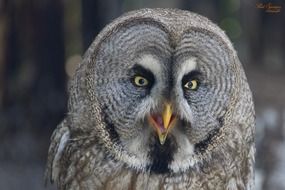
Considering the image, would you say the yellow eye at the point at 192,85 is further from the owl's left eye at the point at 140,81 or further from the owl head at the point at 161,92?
the owl's left eye at the point at 140,81

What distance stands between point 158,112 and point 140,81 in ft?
0.40

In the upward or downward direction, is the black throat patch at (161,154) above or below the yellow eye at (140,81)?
below

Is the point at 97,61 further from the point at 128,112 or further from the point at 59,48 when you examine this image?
the point at 59,48

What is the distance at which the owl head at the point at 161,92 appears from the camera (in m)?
3.25

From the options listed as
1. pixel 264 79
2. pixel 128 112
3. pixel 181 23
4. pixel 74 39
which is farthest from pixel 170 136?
pixel 264 79

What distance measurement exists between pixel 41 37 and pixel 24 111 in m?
0.54

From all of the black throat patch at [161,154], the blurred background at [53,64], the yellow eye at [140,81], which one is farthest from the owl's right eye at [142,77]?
the blurred background at [53,64]

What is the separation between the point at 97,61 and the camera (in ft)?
11.2

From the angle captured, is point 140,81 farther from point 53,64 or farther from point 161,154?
point 53,64

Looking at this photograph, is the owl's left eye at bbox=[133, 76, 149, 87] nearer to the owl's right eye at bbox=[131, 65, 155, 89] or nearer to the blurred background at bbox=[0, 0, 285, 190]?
the owl's right eye at bbox=[131, 65, 155, 89]

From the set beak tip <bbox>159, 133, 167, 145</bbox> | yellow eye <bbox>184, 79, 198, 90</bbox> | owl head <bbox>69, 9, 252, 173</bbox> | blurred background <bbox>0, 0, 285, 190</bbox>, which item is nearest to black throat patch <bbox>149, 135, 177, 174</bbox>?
owl head <bbox>69, 9, 252, 173</bbox>

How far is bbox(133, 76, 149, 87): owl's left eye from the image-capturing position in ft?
10.7

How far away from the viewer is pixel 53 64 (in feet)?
21.8

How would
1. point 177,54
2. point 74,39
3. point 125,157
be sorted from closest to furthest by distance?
point 177,54 < point 125,157 < point 74,39
